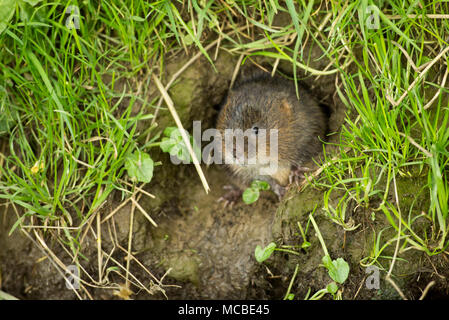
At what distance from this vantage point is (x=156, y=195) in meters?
3.16

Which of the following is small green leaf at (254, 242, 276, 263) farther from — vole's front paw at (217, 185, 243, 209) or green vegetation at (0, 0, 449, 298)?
vole's front paw at (217, 185, 243, 209)

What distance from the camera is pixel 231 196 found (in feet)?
11.5

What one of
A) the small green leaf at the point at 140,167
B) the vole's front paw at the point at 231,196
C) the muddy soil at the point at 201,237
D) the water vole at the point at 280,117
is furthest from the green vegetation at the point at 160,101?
the vole's front paw at the point at 231,196

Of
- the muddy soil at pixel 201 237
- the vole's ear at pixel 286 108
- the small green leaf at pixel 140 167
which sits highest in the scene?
the vole's ear at pixel 286 108

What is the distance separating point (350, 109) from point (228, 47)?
91 cm

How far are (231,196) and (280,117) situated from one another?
763 mm

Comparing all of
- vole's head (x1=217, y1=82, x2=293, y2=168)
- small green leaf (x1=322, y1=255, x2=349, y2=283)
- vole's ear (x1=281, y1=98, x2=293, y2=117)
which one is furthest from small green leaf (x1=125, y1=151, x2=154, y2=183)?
small green leaf (x1=322, y1=255, x2=349, y2=283)

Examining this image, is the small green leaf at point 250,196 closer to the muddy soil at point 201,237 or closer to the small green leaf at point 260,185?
the small green leaf at point 260,185

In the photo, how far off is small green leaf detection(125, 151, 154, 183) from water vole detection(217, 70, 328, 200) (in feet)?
1.77

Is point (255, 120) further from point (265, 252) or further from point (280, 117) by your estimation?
point (265, 252)

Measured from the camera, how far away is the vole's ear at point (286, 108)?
311 centimetres

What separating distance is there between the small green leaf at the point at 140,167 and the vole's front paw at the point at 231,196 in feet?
2.43

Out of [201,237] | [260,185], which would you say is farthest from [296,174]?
[201,237]

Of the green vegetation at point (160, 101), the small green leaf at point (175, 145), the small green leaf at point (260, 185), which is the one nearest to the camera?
the green vegetation at point (160, 101)
